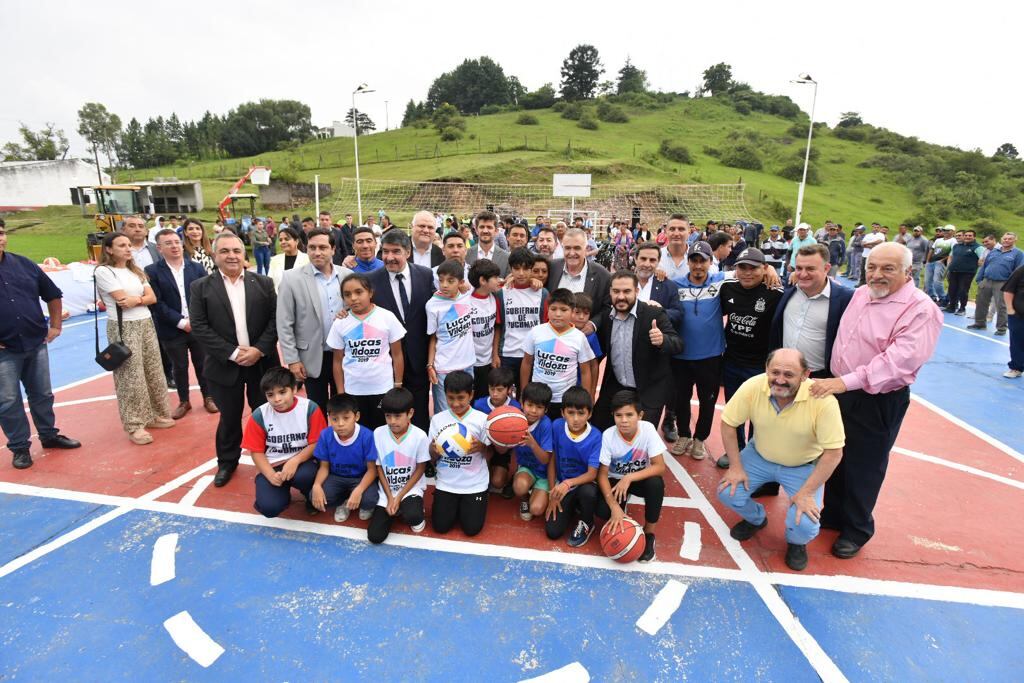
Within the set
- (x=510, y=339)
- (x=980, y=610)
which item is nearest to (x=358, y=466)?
(x=510, y=339)

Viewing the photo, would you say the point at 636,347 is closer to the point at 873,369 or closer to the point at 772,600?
the point at 873,369

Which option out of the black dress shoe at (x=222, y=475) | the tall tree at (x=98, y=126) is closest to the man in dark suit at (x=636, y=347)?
the black dress shoe at (x=222, y=475)

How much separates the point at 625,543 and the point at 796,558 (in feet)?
3.82

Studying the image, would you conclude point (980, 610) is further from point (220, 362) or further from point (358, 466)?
point (220, 362)

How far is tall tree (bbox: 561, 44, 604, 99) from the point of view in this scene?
94.8 metres

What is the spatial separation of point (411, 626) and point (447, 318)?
229 centimetres

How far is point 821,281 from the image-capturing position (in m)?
3.71

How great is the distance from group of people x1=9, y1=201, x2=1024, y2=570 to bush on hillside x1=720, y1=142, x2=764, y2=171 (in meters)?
50.9

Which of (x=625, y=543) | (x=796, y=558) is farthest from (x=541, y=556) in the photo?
(x=796, y=558)

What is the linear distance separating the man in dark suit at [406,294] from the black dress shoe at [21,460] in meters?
3.50

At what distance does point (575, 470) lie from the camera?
12.6 ft

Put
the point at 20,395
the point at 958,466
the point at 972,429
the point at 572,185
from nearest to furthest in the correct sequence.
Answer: the point at 20,395
the point at 958,466
the point at 972,429
the point at 572,185

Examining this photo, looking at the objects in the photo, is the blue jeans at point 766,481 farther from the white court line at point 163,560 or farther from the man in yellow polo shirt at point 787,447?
the white court line at point 163,560

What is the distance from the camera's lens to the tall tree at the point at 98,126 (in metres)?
67.5
